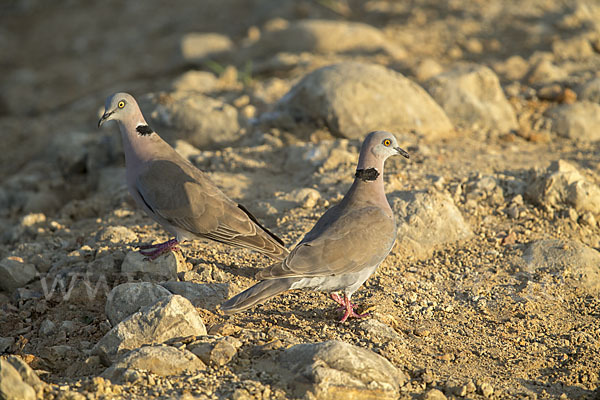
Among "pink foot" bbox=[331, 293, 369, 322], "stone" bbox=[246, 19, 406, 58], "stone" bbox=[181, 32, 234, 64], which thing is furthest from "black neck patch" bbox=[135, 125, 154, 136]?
"stone" bbox=[181, 32, 234, 64]

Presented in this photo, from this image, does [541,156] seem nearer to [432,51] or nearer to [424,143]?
[424,143]

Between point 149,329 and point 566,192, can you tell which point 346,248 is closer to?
point 149,329

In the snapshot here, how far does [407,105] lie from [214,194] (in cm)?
349

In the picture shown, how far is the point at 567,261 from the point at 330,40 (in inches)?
262

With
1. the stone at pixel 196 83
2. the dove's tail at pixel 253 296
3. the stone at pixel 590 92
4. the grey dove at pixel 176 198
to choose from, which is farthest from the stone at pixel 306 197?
the stone at pixel 590 92

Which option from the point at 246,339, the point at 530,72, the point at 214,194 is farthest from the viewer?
the point at 530,72

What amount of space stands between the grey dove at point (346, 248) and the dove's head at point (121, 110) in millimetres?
2050

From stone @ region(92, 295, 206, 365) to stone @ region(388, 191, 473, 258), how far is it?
2.41 metres

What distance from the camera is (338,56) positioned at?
11.4 m

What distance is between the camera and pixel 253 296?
468 cm

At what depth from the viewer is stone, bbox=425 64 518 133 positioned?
906 centimetres

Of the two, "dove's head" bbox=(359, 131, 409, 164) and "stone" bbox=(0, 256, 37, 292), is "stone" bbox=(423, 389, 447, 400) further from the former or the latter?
"stone" bbox=(0, 256, 37, 292)

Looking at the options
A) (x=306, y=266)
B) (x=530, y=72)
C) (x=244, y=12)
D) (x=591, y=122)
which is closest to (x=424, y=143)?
(x=591, y=122)

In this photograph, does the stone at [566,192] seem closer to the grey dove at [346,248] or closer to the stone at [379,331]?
the grey dove at [346,248]
